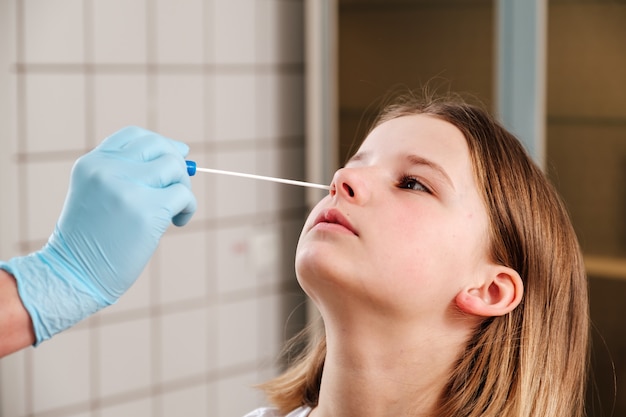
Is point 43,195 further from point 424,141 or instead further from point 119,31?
point 424,141

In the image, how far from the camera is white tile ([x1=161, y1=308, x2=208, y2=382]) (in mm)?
2906

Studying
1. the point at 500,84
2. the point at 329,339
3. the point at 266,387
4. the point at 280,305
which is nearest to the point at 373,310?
the point at 329,339

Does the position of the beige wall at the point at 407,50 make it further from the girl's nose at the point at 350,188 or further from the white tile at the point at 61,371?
the girl's nose at the point at 350,188

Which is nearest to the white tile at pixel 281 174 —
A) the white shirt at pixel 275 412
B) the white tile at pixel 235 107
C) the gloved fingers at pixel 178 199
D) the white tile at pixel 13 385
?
the white tile at pixel 235 107

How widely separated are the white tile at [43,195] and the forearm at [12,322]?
142 cm

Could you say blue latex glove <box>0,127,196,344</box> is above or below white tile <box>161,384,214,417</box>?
above

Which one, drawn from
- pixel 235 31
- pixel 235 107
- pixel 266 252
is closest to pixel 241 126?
pixel 235 107

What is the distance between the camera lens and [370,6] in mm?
2967

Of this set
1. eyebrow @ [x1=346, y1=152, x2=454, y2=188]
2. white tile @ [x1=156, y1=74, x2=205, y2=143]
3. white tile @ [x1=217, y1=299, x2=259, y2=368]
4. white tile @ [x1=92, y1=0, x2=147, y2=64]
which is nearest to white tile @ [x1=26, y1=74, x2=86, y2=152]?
white tile @ [x1=92, y1=0, x2=147, y2=64]

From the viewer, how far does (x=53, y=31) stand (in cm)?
257

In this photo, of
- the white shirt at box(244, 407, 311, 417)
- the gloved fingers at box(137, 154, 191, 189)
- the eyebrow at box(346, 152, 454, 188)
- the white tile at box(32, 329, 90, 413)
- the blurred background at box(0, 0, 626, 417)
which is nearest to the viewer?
the gloved fingers at box(137, 154, 191, 189)

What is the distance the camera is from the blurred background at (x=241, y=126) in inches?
98.3

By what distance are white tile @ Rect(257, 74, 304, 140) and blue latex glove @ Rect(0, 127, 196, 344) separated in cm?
182

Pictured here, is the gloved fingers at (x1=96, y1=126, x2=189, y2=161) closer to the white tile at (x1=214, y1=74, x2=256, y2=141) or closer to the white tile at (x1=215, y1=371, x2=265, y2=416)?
the white tile at (x1=214, y1=74, x2=256, y2=141)
